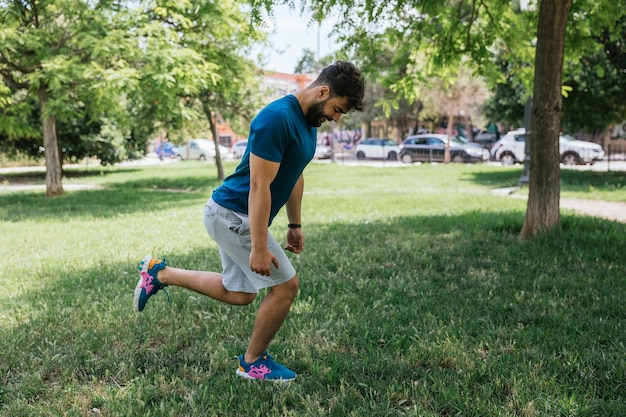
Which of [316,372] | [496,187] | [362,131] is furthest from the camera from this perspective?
[362,131]

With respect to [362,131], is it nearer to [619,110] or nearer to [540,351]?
[619,110]

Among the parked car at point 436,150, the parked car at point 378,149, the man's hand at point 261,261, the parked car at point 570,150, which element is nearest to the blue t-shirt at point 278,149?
the man's hand at point 261,261

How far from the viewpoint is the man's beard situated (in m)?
3.07

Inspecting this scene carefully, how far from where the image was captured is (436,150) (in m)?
33.5

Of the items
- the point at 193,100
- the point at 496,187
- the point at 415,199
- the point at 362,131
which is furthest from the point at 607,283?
the point at 362,131

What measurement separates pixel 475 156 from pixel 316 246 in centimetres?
2657

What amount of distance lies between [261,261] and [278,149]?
0.60 meters

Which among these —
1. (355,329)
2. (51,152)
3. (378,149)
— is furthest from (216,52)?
(378,149)

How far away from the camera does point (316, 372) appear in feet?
11.4

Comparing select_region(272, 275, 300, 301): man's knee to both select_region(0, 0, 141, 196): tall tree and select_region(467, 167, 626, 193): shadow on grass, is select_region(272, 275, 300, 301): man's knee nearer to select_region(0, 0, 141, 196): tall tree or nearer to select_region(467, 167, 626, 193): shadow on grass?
select_region(0, 0, 141, 196): tall tree

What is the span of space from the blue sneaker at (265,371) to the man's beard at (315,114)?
55.8 inches

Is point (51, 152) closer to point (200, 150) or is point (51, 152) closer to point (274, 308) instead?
point (274, 308)

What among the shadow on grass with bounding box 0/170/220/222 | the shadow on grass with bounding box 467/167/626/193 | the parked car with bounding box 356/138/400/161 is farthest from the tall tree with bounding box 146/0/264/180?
the parked car with bounding box 356/138/400/161

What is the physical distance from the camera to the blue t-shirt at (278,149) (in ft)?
9.41
